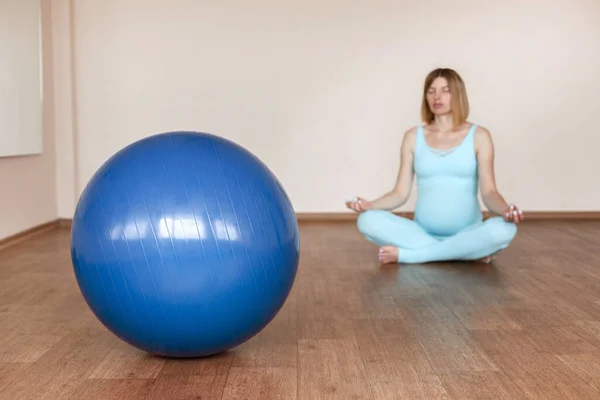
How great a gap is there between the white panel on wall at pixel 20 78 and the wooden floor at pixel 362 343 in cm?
105

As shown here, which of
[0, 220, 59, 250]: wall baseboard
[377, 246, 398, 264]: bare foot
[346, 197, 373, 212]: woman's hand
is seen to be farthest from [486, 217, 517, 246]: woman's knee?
[0, 220, 59, 250]: wall baseboard

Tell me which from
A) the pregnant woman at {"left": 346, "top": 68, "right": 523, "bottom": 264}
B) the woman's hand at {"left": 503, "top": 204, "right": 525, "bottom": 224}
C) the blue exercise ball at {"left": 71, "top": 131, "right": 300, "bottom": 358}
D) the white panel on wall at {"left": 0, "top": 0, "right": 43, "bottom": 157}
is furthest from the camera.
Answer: the white panel on wall at {"left": 0, "top": 0, "right": 43, "bottom": 157}

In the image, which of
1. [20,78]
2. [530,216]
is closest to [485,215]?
[530,216]

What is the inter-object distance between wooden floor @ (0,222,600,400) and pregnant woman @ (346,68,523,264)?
0.12 m

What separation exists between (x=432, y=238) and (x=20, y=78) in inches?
104

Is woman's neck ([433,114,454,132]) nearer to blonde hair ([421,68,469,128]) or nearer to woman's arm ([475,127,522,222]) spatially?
blonde hair ([421,68,469,128])

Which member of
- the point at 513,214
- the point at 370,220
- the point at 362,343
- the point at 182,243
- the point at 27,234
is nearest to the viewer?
the point at 182,243

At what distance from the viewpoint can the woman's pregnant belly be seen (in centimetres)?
385

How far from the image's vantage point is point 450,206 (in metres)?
3.85

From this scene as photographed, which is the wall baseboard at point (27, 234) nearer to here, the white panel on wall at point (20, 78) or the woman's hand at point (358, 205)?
the white panel on wall at point (20, 78)

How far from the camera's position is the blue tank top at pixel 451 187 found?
3.84 metres

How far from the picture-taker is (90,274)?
6.48 ft

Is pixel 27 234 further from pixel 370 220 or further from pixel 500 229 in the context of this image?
pixel 500 229

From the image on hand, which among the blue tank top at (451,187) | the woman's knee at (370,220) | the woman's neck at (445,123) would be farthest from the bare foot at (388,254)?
the woman's neck at (445,123)
